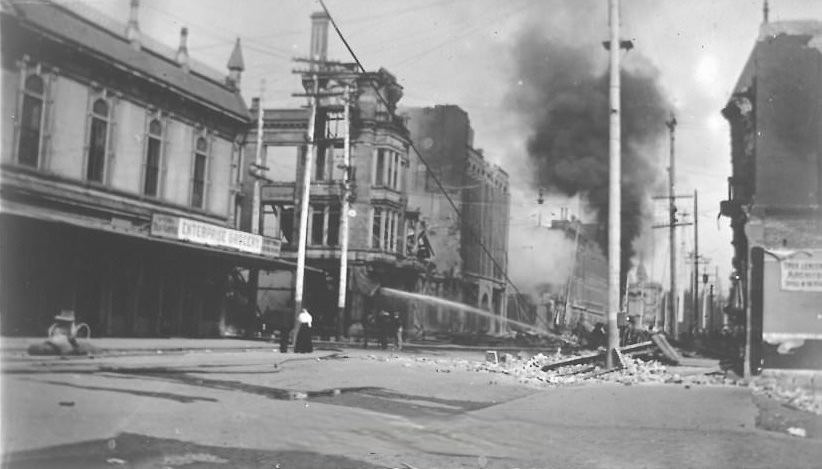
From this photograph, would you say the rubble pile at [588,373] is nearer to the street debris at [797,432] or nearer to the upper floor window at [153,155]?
the street debris at [797,432]

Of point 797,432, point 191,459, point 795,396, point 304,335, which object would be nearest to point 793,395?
point 795,396

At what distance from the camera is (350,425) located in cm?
582

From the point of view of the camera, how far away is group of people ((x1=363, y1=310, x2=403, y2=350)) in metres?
9.97

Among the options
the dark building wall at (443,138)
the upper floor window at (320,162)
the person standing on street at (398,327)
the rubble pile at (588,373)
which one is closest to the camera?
the dark building wall at (443,138)

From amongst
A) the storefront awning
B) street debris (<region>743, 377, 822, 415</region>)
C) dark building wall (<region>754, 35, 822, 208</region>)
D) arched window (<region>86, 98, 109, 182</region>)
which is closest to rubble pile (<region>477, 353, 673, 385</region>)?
street debris (<region>743, 377, 822, 415</region>)

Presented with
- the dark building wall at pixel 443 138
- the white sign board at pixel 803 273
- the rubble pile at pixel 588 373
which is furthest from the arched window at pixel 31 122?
the rubble pile at pixel 588 373

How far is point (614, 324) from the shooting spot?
10.2m

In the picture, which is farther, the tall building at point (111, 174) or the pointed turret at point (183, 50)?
the pointed turret at point (183, 50)

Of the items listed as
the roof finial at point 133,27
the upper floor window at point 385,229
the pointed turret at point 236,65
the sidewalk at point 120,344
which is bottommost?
the sidewalk at point 120,344

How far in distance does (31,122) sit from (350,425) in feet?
11.3

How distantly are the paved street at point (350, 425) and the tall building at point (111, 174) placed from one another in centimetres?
56

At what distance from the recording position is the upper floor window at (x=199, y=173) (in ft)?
16.1

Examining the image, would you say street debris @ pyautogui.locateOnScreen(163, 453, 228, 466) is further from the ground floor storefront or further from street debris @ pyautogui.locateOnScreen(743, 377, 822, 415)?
street debris @ pyautogui.locateOnScreen(743, 377, 822, 415)

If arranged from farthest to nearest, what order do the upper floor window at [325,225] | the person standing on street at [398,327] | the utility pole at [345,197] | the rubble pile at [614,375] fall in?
1. the person standing on street at [398,327]
2. the utility pole at [345,197]
3. the upper floor window at [325,225]
4. the rubble pile at [614,375]
